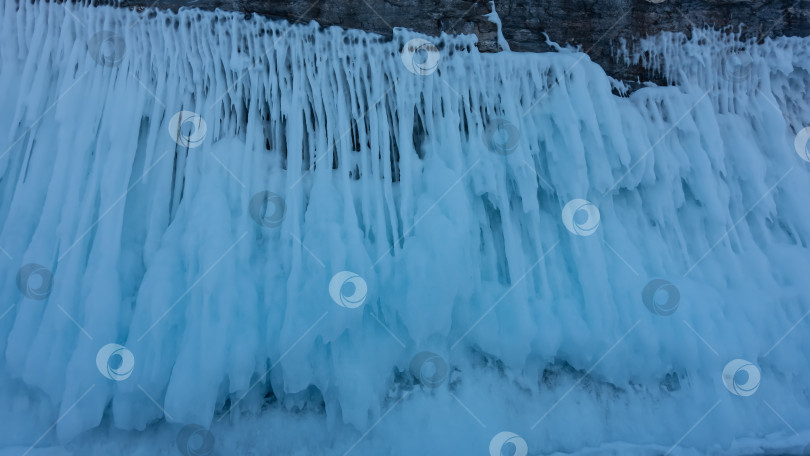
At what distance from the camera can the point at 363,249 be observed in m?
4.44

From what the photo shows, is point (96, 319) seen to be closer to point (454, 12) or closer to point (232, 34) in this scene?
point (232, 34)

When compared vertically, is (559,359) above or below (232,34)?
below

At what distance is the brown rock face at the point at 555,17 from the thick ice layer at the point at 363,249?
0.19 m

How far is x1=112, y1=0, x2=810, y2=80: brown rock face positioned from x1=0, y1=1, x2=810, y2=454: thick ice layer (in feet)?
0.64

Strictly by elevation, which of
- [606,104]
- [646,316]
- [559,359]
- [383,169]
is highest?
[606,104]

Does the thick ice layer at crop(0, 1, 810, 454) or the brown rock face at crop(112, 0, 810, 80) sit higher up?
the brown rock face at crop(112, 0, 810, 80)

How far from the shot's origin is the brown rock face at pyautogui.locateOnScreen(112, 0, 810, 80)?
479 centimetres

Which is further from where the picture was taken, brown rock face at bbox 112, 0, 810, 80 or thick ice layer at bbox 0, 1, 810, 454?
brown rock face at bbox 112, 0, 810, 80

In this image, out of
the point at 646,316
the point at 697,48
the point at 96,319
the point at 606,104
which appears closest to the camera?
the point at 96,319

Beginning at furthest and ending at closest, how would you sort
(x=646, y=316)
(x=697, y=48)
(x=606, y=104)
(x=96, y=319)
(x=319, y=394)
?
(x=697, y=48) → (x=606, y=104) → (x=646, y=316) → (x=319, y=394) → (x=96, y=319)

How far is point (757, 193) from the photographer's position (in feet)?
18.4

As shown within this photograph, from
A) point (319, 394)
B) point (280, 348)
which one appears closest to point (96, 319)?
point (280, 348)

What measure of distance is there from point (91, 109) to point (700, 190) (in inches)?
249

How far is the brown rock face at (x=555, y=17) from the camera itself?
4785 mm
